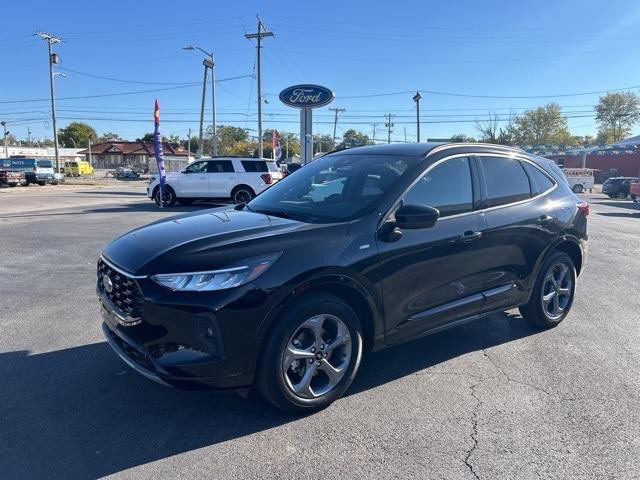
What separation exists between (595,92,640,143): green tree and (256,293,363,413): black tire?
109730mm

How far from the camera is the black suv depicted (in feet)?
10.0

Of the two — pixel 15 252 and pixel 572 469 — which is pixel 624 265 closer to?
pixel 572 469

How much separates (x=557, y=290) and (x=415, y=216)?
2.49 metres

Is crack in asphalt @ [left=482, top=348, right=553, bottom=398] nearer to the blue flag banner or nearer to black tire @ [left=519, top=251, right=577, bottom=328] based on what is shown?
black tire @ [left=519, top=251, right=577, bottom=328]

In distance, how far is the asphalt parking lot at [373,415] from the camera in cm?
290

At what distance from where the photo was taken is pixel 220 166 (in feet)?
63.1

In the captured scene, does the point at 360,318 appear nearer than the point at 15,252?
Yes

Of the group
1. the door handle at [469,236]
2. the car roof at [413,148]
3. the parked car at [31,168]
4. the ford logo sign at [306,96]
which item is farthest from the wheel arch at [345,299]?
the parked car at [31,168]

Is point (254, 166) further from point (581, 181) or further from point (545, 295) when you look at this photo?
point (581, 181)

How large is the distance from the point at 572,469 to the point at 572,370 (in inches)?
60.1

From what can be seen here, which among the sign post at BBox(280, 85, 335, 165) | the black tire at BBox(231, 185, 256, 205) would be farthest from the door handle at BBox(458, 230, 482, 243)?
the sign post at BBox(280, 85, 335, 165)

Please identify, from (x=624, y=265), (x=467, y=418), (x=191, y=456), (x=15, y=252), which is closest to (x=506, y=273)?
(x=467, y=418)

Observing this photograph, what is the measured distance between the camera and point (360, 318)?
366cm

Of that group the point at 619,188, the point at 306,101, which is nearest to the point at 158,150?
the point at 306,101
